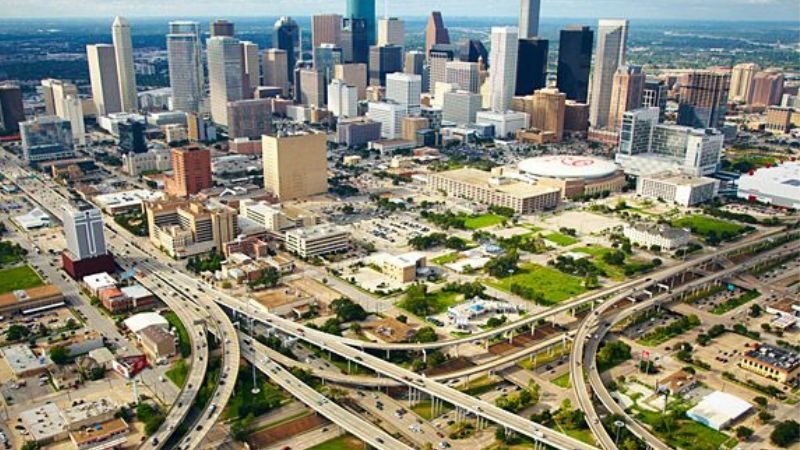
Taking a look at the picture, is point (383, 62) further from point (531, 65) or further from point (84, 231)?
point (84, 231)

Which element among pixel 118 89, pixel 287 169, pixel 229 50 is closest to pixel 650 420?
pixel 287 169

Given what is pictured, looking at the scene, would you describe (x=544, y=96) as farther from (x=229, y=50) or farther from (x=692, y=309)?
(x=692, y=309)

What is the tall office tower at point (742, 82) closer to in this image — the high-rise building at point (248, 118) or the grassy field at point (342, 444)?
the high-rise building at point (248, 118)

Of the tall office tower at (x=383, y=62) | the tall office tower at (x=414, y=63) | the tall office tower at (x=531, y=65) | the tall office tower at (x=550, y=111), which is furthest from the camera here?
the tall office tower at (x=414, y=63)

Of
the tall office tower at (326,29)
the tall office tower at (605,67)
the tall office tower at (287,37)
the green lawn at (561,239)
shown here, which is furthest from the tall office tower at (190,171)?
the tall office tower at (326,29)

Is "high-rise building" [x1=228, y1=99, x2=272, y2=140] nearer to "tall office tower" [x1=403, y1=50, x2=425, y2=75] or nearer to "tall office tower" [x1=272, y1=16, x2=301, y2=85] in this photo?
"tall office tower" [x1=272, y1=16, x2=301, y2=85]


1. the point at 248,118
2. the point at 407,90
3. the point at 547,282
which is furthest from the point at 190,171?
the point at 407,90

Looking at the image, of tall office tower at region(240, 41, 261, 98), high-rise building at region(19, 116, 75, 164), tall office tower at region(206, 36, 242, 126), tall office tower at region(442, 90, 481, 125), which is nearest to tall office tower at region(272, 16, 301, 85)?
tall office tower at region(240, 41, 261, 98)
